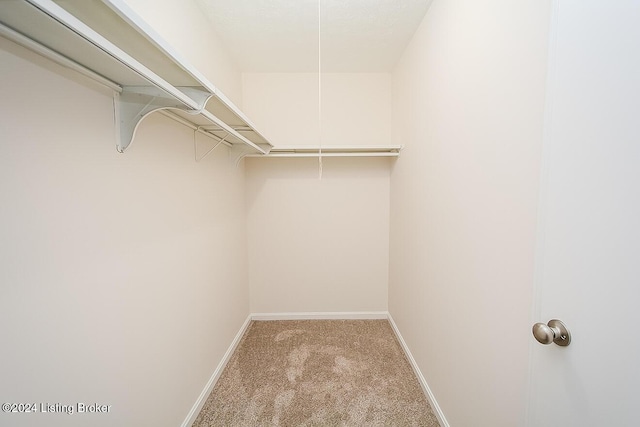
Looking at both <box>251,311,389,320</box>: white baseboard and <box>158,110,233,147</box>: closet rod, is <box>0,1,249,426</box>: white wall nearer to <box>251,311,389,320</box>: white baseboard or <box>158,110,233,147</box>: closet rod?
<box>158,110,233,147</box>: closet rod

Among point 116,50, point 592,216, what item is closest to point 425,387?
point 592,216

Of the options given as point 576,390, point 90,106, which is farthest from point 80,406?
point 576,390

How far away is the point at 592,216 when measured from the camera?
0.60 m

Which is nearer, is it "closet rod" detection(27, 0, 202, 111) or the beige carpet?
"closet rod" detection(27, 0, 202, 111)

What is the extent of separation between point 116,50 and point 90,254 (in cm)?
68

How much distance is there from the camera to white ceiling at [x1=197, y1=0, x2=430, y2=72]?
1.64 meters

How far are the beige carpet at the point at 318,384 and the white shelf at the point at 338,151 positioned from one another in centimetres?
181

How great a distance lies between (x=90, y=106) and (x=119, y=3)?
0.50 meters

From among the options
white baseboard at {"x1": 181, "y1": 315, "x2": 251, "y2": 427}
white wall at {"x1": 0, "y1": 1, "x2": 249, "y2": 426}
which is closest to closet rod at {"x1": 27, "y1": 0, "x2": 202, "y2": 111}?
white wall at {"x1": 0, "y1": 1, "x2": 249, "y2": 426}

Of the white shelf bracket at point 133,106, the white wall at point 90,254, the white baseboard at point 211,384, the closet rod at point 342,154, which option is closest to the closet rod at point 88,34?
the white shelf bracket at point 133,106

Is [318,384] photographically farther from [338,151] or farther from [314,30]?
[314,30]

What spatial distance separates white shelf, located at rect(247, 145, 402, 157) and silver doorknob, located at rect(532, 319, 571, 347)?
5.73ft

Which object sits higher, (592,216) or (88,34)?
(88,34)

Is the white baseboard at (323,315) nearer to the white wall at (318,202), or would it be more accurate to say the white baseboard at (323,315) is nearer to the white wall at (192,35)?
the white wall at (318,202)
